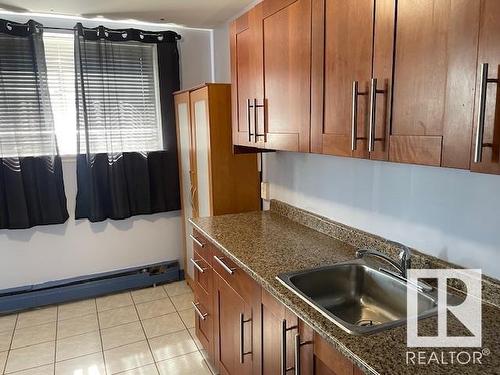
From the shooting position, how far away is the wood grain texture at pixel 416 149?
110 centimetres

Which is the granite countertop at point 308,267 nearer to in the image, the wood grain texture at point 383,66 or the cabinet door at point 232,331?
the cabinet door at point 232,331

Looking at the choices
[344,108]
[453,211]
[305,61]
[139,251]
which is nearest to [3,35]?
[139,251]

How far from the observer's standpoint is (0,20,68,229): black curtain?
9.89 ft

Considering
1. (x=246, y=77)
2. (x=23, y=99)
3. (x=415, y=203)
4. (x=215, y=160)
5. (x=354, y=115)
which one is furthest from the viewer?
(x=23, y=99)

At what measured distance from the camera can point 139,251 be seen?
3.74m

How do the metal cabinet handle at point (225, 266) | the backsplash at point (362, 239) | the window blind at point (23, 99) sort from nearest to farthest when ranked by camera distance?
the backsplash at point (362, 239)
the metal cabinet handle at point (225, 266)
the window blind at point (23, 99)

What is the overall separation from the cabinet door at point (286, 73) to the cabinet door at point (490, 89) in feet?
A: 2.56

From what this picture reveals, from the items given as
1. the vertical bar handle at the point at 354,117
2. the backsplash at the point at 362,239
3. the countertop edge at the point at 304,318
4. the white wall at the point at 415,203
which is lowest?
the countertop edge at the point at 304,318

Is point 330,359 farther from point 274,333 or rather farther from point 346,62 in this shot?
point 346,62

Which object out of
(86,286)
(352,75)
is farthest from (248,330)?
(86,286)

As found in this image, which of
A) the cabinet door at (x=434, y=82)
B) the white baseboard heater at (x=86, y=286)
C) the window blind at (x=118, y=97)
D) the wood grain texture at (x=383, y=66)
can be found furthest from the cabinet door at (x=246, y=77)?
the white baseboard heater at (x=86, y=286)

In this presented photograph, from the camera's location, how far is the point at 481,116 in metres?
0.94

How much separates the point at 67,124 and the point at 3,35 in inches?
31.4

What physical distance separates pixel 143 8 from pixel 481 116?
2664 millimetres
